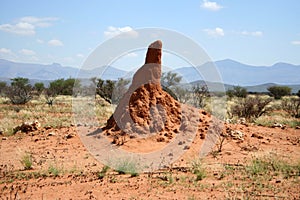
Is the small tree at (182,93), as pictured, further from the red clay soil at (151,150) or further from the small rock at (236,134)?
the small rock at (236,134)

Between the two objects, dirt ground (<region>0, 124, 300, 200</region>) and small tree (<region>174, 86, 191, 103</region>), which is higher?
small tree (<region>174, 86, 191, 103</region>)

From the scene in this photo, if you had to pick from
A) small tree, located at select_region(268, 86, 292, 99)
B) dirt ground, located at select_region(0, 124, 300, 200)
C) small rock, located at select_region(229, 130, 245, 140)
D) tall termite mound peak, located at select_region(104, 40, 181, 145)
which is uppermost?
small tree, located at select_region(268, 86, 292, 99)

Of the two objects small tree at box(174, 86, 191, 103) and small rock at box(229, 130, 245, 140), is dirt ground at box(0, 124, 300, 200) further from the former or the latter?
small tree at box(174, 86, 191, 103)

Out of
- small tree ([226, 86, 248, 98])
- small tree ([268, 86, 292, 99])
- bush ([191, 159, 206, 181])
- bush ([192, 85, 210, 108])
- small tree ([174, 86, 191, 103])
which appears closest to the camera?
bush ([191, 159, 206, 181])

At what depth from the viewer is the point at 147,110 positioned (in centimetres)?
1027

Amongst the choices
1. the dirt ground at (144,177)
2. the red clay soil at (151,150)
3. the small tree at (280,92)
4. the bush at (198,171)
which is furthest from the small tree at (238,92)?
the bush at (198,171)

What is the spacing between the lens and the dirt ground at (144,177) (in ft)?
19.0

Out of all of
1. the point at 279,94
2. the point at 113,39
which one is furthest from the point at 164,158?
the point at 279,94

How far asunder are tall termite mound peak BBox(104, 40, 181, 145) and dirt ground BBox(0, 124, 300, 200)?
109cm

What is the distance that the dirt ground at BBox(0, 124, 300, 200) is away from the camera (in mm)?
5789

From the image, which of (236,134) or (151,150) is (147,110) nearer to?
(151,150)

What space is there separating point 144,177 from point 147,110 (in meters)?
3.62

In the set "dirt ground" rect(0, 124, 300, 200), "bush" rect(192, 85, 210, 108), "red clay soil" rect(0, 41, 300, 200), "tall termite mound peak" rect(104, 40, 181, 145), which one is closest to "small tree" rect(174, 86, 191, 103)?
"bush" rect(192, 85, 210, 108)

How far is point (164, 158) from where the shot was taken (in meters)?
8.63
